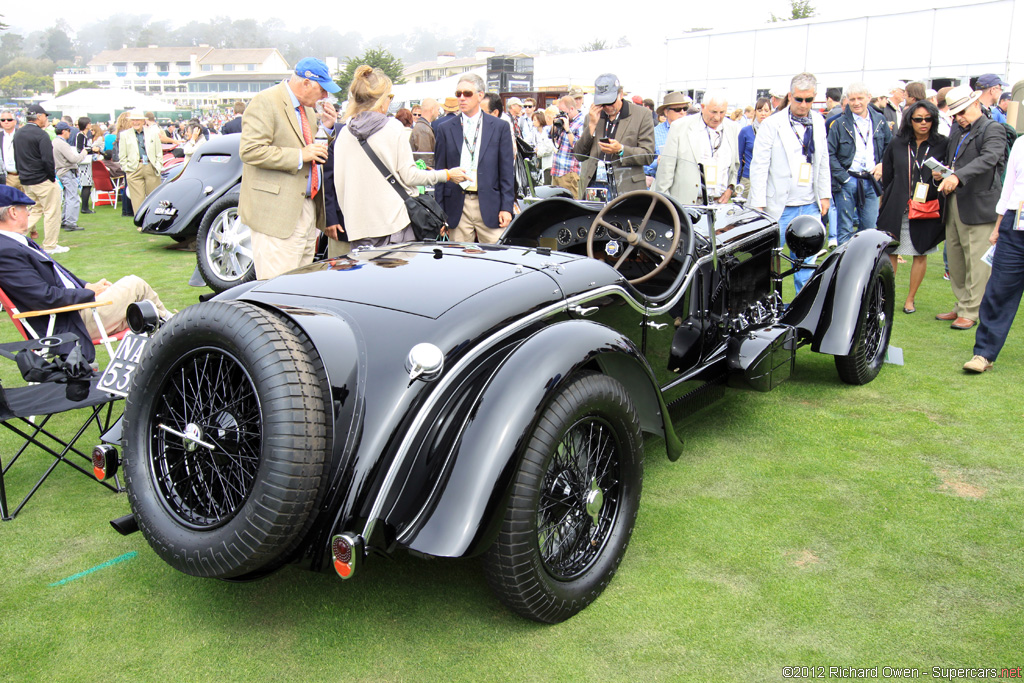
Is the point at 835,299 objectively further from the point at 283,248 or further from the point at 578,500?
the point at 283,248

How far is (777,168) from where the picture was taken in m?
6.71

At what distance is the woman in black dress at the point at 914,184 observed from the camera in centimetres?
650

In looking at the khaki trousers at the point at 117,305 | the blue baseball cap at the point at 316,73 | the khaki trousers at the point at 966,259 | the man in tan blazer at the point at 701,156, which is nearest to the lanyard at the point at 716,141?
the man in tan blazer at the point at 701,156

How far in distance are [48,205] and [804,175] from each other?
9661mm

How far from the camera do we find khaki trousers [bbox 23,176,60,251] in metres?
10.2

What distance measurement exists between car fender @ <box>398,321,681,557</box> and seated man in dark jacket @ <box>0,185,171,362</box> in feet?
8.26

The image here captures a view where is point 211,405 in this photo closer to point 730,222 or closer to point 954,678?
point 954,678

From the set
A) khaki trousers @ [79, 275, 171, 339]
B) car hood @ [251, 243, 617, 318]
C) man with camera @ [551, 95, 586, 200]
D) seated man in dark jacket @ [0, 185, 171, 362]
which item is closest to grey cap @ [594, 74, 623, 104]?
man with camera @ [551, 95, 586, 200]

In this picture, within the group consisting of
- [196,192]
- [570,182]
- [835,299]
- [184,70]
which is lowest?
[835,299]

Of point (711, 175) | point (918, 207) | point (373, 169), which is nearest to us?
point (711, 175)

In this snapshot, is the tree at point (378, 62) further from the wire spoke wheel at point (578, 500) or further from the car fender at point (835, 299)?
the wire spoke wheel at point (578, 500)

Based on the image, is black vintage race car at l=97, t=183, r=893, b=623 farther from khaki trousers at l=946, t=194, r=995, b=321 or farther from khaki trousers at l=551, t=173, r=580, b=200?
khaki trousers at l=946, t=194, r=995, b=321

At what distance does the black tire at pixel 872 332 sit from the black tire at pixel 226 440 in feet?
12.2

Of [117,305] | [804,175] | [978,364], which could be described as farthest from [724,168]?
[117,305]
